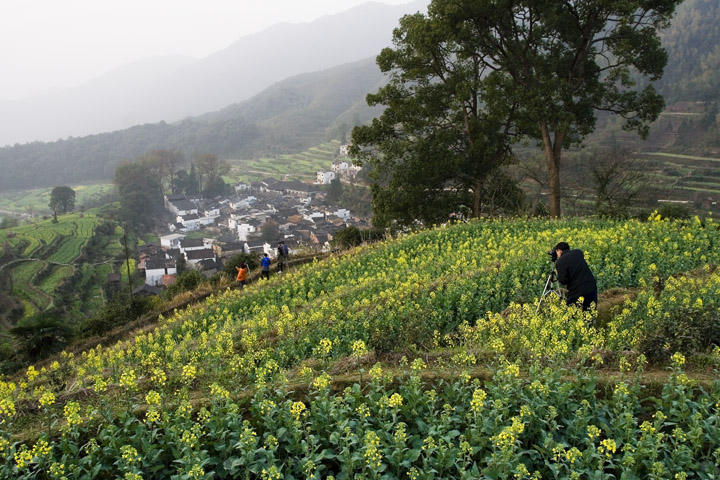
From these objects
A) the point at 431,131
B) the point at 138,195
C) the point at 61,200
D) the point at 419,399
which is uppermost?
the point at 431,131

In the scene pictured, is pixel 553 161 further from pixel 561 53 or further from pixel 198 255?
pixel 198 255

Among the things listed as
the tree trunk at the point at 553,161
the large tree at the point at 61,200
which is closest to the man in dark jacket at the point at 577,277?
the tree trunk at the point at 553,161

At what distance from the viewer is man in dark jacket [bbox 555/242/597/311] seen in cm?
857

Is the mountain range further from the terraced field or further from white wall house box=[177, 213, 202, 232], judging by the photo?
the terraced field

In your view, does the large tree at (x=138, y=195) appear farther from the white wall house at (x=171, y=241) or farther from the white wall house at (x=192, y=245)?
the white wall house at (x=192, y=245)

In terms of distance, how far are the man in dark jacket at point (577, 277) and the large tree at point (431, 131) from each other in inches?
604

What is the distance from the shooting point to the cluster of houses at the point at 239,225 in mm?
53969

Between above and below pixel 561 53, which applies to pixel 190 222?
below

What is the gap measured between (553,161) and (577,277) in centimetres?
1465

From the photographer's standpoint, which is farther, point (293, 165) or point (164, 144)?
point (164, 144)

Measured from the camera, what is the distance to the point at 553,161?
71.2 feet

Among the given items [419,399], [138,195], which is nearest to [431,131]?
[419,399]

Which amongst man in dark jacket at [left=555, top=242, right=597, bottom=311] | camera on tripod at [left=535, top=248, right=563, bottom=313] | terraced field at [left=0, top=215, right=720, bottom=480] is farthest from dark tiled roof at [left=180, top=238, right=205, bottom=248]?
man in dark jacket at [left=555, top=242, right=597, bottom=311]

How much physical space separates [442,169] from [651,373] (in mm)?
18544
